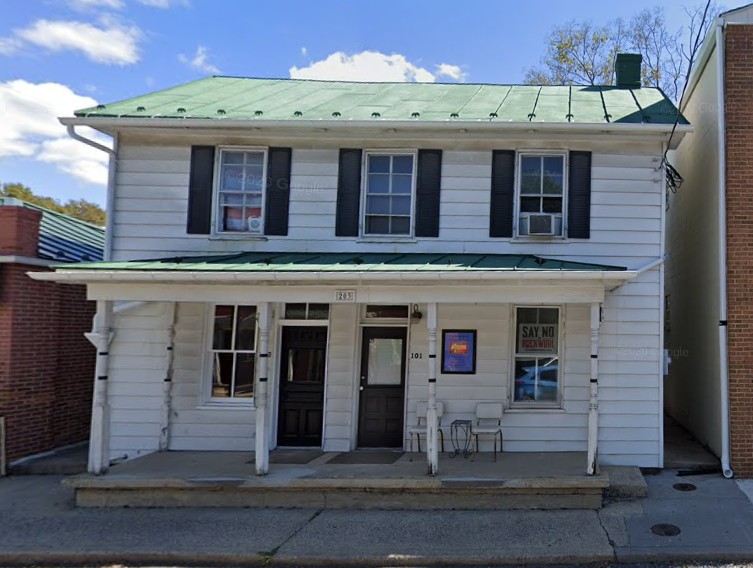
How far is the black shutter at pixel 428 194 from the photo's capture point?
25.7 ft

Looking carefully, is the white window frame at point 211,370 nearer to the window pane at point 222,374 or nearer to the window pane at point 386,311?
the window pane at point 222,374

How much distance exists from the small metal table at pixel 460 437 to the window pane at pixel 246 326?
3.48 meters

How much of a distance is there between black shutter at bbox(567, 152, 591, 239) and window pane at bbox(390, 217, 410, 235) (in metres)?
2.45

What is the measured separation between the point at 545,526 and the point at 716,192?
5404 millimetres

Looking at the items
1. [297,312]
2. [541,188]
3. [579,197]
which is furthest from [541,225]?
[297,312]

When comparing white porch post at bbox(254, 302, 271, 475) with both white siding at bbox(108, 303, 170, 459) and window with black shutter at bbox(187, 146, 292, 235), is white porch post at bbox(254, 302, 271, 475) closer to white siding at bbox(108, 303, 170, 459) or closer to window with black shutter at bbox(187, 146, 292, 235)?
window with black shutter at bbox(187, 146, 292, 235)

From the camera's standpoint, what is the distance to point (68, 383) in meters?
8.60

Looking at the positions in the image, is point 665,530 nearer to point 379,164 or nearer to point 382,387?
point 382,387

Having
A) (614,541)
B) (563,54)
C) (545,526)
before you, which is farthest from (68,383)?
(563,54)

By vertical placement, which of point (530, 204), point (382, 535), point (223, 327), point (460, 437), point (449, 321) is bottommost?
point (382, 535)

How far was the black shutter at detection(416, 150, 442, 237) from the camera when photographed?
7.82 m

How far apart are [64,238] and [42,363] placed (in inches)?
88.8

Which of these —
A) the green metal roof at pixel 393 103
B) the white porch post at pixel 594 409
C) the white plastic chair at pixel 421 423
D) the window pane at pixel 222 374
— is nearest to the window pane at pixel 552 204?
the green metal roof at pixel 393 103

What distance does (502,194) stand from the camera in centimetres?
776
